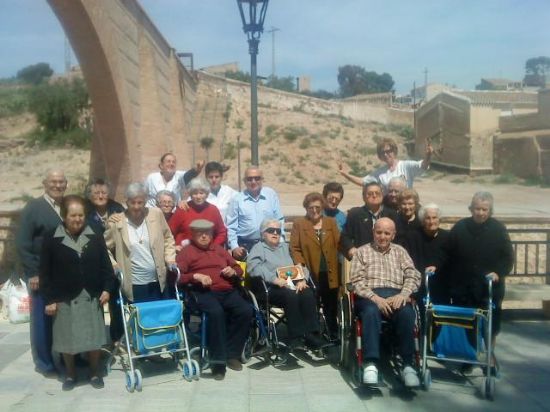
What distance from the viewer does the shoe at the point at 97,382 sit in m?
4.69

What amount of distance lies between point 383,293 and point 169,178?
2.60 meters

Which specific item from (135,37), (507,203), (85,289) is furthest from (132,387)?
(507,203)

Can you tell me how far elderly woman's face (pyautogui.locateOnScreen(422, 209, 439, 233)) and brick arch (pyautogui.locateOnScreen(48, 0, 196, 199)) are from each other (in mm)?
9627

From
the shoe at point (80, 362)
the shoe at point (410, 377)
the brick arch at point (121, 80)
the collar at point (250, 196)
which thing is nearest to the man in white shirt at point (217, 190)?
the collar at point (250, 196)

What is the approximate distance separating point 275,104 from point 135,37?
1275 inches

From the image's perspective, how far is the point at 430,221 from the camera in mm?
5125

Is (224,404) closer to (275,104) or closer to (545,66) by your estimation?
(275,104)

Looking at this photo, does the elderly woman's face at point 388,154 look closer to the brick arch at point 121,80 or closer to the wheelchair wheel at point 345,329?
the wheelchair wheel at point 345,329

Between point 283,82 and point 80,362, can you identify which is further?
point 283,82

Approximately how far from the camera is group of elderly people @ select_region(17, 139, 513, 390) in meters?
4.63

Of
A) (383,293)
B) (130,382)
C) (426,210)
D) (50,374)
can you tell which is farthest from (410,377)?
(50,374)

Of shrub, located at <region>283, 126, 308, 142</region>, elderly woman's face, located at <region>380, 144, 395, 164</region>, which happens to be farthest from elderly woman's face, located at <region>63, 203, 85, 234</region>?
shrub, located at <region>283, 126, 308, 142</region>

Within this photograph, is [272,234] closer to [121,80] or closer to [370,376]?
[370,376]

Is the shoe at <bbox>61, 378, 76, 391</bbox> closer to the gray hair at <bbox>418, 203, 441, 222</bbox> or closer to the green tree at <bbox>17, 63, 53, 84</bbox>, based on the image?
the gray hair at <bbox>418, 203, 441, 222</bbox>
